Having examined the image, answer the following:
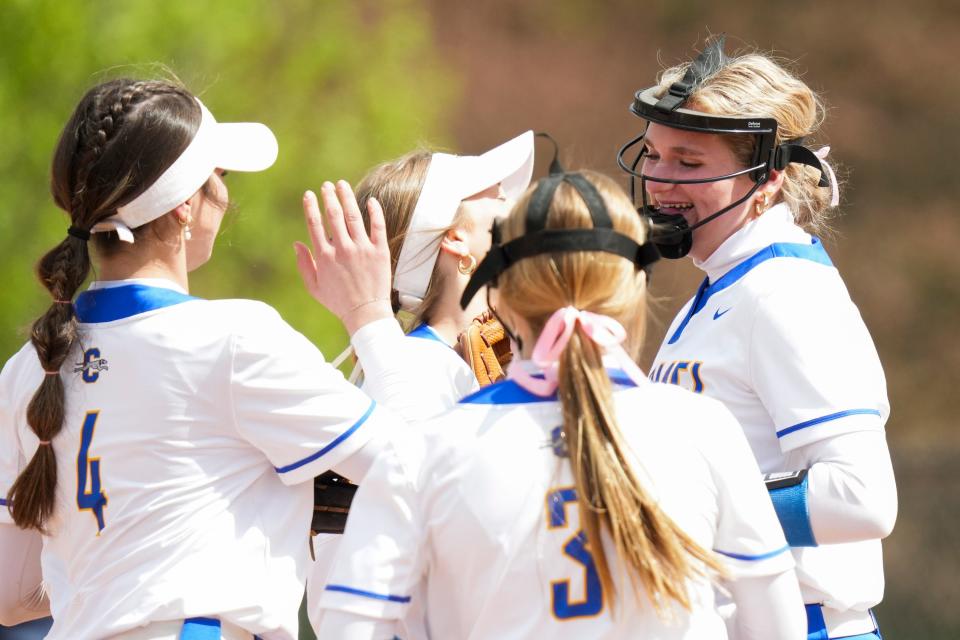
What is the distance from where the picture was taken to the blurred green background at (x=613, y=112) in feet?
23.7

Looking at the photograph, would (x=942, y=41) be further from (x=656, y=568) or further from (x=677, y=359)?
(x=656, y=568)

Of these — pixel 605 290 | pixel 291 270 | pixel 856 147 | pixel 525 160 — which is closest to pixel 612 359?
pixel 605 290

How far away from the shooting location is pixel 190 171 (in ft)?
6.81

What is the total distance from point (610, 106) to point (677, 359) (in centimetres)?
975

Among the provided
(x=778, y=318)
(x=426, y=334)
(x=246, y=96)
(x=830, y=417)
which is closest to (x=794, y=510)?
(x=830, y=417)

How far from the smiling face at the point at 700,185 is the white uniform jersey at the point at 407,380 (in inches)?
26.3

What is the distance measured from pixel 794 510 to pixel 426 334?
858 mm

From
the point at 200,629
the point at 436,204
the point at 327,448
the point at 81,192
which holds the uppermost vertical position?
the point at 81,192

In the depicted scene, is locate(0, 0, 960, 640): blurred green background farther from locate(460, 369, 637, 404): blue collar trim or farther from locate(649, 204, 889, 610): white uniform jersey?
locate(460, 369, 637, 404): blue collar trim

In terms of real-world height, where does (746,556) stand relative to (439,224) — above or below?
below

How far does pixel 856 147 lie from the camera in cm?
1131

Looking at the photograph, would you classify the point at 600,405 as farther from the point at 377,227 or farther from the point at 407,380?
the point at 377,227

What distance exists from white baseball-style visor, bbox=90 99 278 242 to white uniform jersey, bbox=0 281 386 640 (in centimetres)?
13

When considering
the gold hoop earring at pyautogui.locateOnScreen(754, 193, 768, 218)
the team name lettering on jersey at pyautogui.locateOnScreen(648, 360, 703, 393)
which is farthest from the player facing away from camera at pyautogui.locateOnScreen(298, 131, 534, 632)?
the gold hoop earring at pyautogui.locateOnScreen(754, 193, 768, 218)
